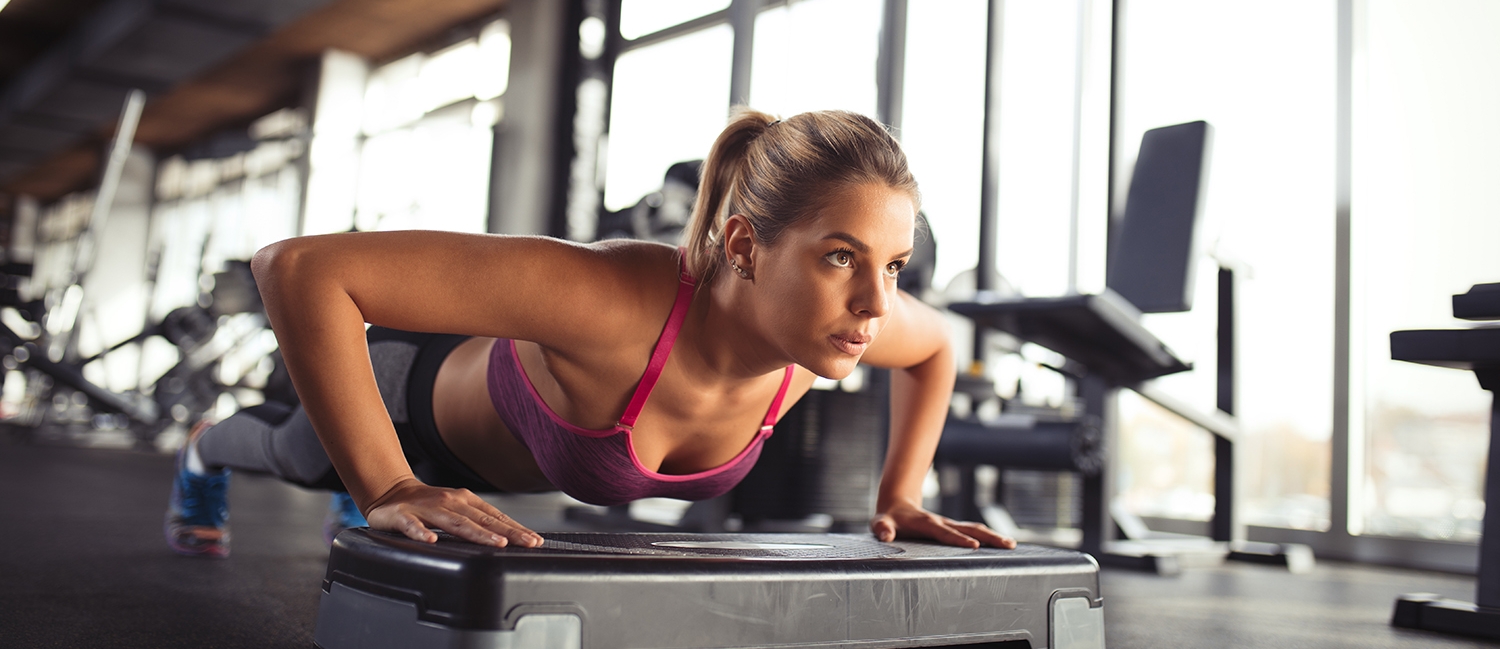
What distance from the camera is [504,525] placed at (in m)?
0.94

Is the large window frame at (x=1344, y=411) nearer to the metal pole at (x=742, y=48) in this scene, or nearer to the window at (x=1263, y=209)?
the window at (x=1263, y=209)

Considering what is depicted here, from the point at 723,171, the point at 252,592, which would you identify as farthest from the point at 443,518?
the point at 252,592

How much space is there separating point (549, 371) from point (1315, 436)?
3105 mm

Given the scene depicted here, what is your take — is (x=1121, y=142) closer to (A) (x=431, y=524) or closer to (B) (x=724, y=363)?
(B) (x=724, y=363)

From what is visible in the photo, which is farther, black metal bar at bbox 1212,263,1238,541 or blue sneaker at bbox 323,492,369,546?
black metal bar at bbox 1212,263,1238,541

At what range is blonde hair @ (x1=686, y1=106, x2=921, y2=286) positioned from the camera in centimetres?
108

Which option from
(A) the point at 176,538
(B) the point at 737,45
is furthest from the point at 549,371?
(B) the point at 737,45

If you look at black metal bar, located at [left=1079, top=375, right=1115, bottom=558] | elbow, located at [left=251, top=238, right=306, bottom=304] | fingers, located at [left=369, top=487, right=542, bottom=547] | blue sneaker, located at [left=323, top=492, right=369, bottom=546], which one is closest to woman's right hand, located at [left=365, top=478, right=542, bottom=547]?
fingers, located at [left=369, top=487, right=542, bottom=547]

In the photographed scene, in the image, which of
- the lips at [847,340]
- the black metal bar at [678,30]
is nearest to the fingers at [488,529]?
the lips at [847,340]

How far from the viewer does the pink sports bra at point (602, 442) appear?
117 cm

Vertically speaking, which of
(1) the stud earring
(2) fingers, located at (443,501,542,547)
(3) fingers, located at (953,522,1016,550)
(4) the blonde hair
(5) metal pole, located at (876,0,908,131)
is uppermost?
(5) metal pole, located at (876,0,908,131)

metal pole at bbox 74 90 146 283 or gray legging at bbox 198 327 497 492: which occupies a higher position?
metal pole at bbox 74 90 146 283

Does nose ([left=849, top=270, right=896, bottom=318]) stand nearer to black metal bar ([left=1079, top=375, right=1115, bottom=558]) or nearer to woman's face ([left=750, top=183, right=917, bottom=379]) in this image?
woman's face ([left=750, top=183, right=917, bottom=379])

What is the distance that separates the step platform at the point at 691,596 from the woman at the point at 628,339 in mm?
79
